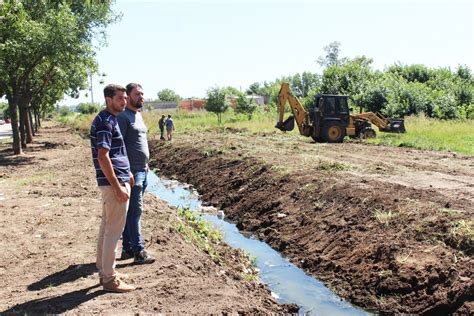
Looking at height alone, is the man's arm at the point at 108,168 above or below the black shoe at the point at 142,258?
above

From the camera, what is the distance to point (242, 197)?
13406mm

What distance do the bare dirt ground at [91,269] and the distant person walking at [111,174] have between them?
0.90 feet

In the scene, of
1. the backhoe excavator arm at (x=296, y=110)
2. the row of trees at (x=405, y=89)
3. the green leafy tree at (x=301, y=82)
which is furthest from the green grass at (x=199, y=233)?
the green leafy tree at (x=301, y=82)

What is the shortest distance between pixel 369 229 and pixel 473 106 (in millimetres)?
34294

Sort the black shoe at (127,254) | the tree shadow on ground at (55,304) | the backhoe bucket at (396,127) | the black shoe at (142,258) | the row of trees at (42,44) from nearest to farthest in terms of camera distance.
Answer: the tree shadow on ground at (55,304)
the black shoe at (142,258)
the black shoe at (127,254)
the row of trees at (42,44)
the backhoe bucket at (396,127)

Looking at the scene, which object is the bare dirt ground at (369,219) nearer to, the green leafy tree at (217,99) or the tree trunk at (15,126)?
the tree trunk at (15,126)

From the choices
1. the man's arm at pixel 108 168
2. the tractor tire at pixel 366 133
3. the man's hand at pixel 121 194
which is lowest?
the tractor tire at pixel 366 133

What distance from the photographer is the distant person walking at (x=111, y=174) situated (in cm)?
504

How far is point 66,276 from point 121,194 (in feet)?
5.09

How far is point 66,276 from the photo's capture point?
19.3ft

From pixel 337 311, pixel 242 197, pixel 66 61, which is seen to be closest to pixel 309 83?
pixel 66 61

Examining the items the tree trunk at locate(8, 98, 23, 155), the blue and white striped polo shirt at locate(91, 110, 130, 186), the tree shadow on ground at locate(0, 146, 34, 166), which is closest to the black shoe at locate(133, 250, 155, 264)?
the blue and white striped polo shirt at locate(91, 110, 130, 186)

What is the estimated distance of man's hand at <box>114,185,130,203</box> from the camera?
5.08m

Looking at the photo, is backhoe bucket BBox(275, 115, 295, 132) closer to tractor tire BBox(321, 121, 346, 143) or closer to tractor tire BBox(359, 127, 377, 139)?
tractor tire BBox(321, 121, 346, 143)
